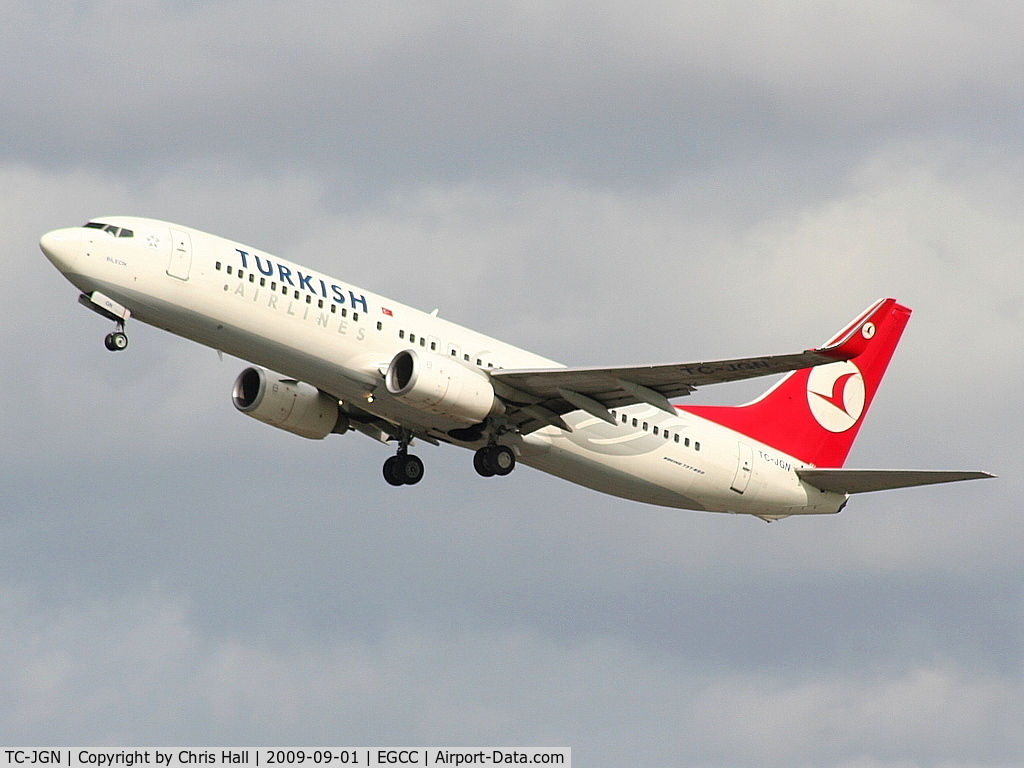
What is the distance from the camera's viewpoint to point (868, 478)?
5238cm

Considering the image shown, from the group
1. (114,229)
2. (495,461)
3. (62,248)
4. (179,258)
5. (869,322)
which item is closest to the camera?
(62,248)

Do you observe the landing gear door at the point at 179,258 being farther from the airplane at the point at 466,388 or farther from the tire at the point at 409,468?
the tire at the point at 409,468

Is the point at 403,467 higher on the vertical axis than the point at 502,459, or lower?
higher

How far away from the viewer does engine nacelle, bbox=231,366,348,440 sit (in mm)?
51000

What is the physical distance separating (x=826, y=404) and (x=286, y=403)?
60.5ft

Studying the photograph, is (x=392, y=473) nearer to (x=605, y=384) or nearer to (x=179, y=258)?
(x=605, y=384)

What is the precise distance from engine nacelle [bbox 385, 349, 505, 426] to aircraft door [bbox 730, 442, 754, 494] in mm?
9526

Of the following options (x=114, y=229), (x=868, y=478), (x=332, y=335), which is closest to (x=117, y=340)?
(x=114, y=229)

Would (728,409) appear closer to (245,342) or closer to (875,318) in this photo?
(875,318)

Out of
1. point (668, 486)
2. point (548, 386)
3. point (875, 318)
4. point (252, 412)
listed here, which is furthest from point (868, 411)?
point (252, 412)

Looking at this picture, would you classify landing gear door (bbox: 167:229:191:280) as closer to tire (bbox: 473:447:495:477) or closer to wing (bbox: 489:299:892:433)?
wing (bbox: 489:299:892:433)

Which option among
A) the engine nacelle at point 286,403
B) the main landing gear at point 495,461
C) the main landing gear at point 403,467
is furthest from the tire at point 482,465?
the engine nacelle at point 286,403

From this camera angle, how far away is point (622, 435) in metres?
50.2

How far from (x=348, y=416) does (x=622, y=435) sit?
8.54 metres
